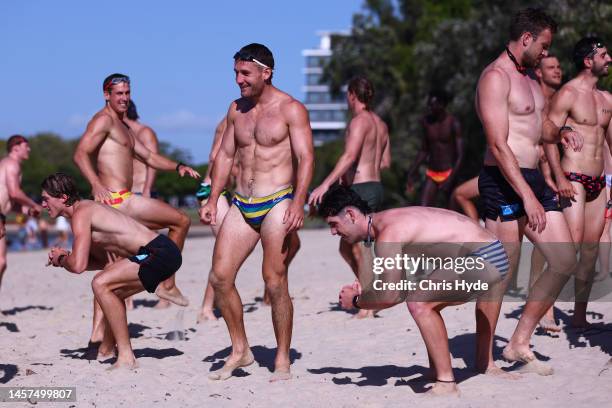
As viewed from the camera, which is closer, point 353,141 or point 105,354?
point 105,354

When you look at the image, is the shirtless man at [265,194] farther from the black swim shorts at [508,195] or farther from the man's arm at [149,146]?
the man's arm at [149,146]

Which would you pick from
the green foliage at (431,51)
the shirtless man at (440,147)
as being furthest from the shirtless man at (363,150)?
the green foliage at (431,51)

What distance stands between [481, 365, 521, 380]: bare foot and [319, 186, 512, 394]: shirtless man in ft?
1.81

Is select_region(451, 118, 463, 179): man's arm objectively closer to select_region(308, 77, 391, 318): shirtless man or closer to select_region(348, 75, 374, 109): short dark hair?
select_region(308, 77, 391, 318): shirtless man

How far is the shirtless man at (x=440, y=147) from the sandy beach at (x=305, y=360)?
1.79 meters

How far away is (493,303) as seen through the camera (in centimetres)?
648

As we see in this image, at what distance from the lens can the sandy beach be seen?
6273 mm

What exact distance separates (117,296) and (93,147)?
2.01 m

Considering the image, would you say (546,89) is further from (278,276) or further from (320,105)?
(320,105)

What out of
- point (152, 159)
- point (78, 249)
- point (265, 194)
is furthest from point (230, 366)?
point (152, 159)

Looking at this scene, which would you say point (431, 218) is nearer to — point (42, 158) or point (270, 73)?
point (270, 73)

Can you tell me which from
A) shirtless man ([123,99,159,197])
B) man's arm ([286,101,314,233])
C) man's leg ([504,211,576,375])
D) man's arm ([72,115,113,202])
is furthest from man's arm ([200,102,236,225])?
shirtless man ([123,99,159,197])

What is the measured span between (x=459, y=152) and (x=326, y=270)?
427 centimetres

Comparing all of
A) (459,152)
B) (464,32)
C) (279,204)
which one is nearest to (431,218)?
(279,204)
